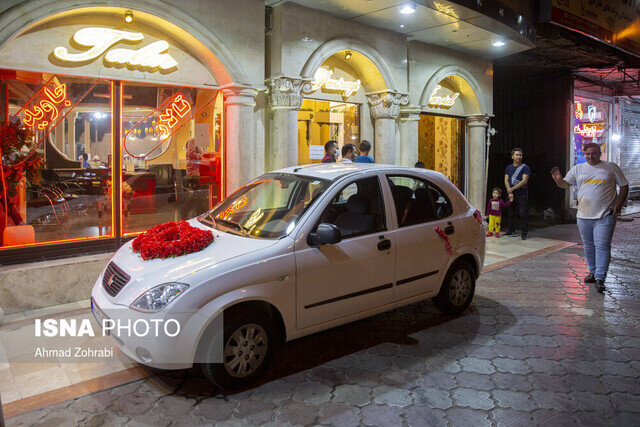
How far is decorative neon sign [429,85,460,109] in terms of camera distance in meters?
12.3

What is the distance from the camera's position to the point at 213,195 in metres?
8.62

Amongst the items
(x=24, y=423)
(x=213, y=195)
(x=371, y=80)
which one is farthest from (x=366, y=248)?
(x=371, y=80)

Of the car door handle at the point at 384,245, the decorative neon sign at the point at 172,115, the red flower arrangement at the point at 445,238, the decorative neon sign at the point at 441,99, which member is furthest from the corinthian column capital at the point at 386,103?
the car door handle at the point at 384,245

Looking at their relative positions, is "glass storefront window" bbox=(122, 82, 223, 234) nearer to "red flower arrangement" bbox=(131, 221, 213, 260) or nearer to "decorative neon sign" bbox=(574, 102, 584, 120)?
"red flower arrangement" bbox=(131, 221, 213, 260)

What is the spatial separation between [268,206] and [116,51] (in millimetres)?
4044

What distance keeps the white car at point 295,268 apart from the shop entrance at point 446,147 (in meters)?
7.93

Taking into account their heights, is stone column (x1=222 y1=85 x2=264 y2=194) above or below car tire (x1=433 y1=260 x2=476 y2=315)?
above

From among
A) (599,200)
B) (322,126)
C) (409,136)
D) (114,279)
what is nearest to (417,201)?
(114,279)

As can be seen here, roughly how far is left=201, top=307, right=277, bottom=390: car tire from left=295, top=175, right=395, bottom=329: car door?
0.34 m

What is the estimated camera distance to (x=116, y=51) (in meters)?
7.00

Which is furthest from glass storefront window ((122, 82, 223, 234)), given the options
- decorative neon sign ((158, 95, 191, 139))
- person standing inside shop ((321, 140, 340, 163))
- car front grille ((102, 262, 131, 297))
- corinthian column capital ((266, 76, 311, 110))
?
car front grille ((102, 262, 131, 297))

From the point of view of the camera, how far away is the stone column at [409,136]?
11.2 metres

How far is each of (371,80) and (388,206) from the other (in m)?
6.51

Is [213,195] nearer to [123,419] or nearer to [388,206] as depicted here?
[388,206]
